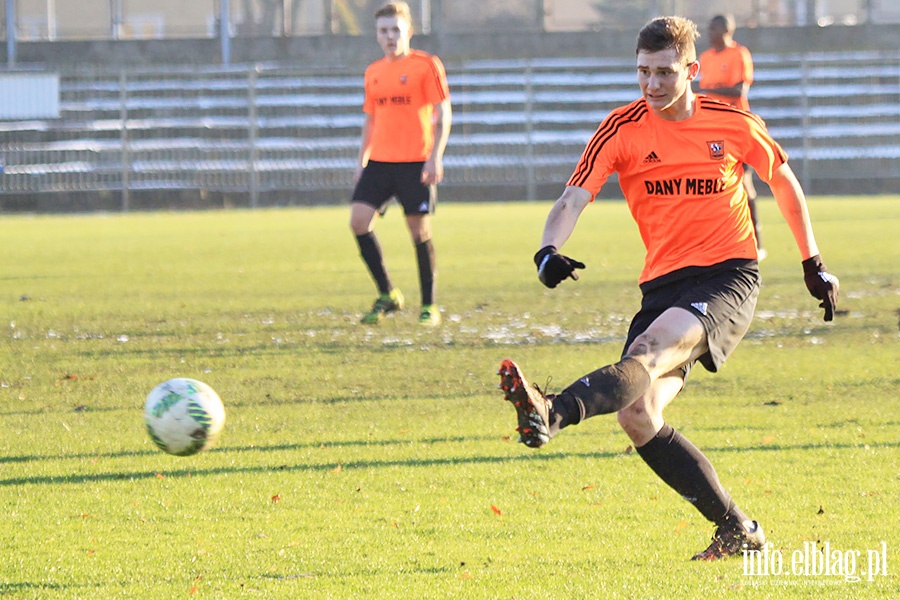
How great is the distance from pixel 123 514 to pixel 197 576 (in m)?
0.83

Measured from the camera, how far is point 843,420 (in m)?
6.19

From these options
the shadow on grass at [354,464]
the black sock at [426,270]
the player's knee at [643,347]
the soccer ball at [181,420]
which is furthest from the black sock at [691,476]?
the black sock at [426,270]

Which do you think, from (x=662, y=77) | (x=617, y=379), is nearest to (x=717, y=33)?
(x=662, y=77)

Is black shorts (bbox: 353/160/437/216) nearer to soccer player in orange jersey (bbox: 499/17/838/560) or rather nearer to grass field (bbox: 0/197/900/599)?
grass field (bbox: 0/197/900/599)

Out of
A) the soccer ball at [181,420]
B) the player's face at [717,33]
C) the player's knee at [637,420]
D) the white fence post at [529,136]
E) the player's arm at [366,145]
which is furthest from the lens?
the white fence post at [529,136]

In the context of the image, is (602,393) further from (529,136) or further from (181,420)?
(529,136)

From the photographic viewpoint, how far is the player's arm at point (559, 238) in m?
3.93

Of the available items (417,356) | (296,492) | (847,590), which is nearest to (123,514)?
(296,492)

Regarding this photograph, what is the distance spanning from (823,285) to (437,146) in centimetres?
566

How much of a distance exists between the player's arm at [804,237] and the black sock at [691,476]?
0.61 metres

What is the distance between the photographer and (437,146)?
31.9 ft

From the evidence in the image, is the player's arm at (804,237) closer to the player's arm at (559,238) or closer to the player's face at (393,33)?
the player's arm at (559,238)

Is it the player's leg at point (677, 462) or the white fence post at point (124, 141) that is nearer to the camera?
the player's leg at point (677, 462)

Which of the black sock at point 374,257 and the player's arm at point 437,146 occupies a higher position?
the player's arm at point 437,146
